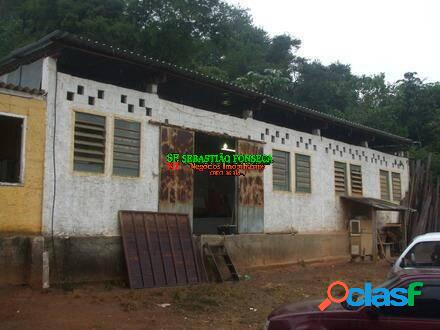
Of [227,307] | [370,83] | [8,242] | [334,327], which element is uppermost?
[370,83]

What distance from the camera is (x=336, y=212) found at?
634 inches

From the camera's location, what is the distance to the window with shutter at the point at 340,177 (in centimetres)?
1639

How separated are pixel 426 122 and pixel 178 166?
58.7ft

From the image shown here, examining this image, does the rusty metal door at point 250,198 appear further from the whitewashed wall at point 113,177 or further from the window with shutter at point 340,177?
the window with shutter at point 340,177

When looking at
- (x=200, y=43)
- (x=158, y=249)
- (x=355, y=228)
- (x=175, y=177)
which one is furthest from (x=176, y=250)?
(x=200, y=43)

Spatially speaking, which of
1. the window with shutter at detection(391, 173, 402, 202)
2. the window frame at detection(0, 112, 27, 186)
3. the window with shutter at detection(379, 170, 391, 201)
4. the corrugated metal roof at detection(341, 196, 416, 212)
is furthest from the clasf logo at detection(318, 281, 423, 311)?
the window with shutter at detection(391, 173, 402, 202)

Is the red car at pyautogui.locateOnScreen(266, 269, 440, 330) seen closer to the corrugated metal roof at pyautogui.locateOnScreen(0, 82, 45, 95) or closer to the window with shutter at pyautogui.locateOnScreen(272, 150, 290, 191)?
the corrugated metal roof at pyautogui.locateOnScreen(0, 82, 45, 95)

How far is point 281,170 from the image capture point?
559 inches

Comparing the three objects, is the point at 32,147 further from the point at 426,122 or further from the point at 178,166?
the point at 426,122

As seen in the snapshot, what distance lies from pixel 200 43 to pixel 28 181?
60.2ft

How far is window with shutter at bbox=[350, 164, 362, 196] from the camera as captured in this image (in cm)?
1705

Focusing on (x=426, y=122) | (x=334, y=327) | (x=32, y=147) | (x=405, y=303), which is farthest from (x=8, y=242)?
(x=426, y=122)

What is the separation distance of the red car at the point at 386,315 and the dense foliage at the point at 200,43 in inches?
739

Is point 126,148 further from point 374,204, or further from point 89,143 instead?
point 374,204
